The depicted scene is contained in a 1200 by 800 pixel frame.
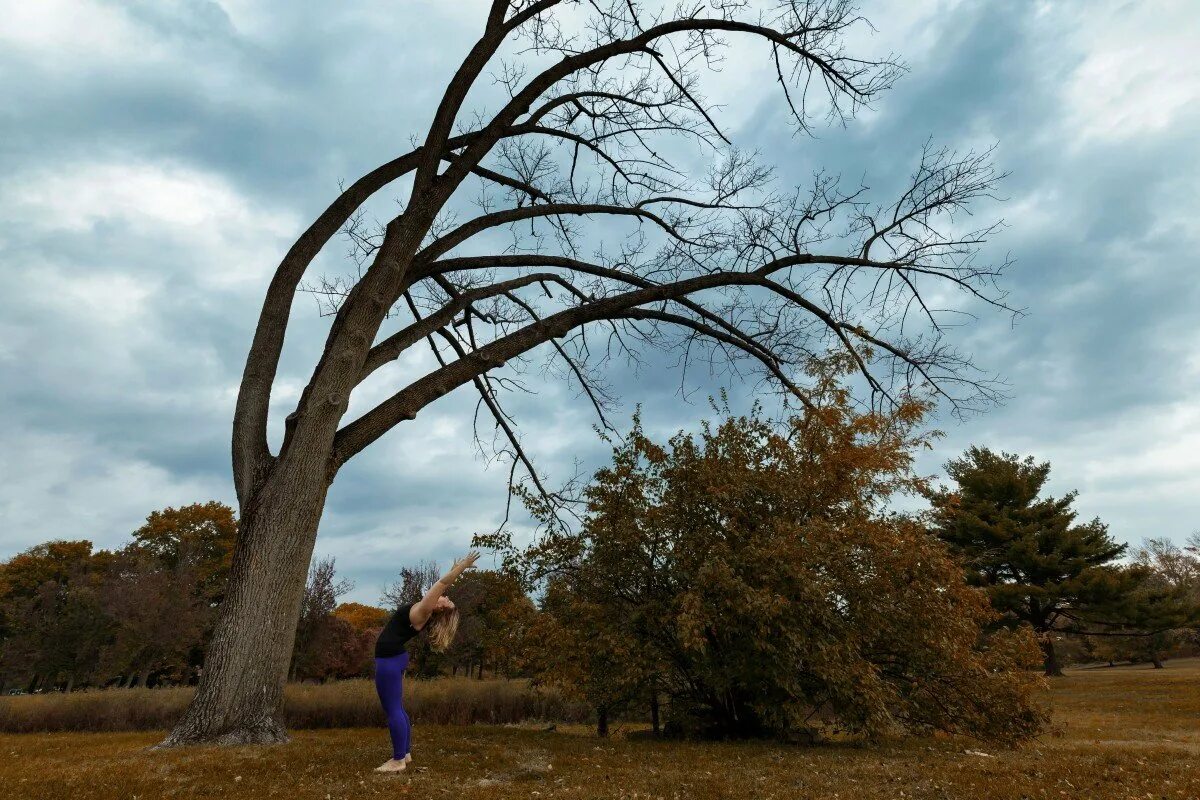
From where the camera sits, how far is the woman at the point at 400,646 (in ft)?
17.6

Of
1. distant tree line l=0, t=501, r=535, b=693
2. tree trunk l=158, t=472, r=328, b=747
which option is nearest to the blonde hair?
tree trunk l=158, t=472, r=328, b=747

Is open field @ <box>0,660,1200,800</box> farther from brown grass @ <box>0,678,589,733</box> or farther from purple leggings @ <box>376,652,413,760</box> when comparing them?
brown grass @ <box>0,678,589,733</box>

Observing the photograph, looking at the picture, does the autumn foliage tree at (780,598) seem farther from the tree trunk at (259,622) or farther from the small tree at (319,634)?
the small tree at (319,634)

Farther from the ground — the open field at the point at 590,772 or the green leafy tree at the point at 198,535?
the green leafy tree at the point at 198,535

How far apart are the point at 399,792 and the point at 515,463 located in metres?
7.31

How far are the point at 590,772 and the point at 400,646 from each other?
222 centimetres

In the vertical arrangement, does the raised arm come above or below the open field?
above

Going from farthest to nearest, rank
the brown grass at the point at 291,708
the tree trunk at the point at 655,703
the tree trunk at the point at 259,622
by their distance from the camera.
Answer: the brown grass at the point at 291,708, the tree trunk at the point at 655,703, the tree trunk at the point at 259,622

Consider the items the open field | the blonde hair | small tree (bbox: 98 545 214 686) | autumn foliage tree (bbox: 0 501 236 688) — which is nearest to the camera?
the open field

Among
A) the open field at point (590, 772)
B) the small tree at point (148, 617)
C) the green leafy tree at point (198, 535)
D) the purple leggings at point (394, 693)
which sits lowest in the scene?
the open field at point (590, 772)

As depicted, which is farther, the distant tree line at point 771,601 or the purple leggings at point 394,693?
the distant tree line at point 771,601

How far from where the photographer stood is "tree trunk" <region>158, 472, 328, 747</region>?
21.2 feet

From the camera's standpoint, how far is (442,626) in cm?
561

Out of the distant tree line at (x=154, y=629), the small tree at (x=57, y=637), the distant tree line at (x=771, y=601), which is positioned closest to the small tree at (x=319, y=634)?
the distant tree line at (x=154, y=629)
